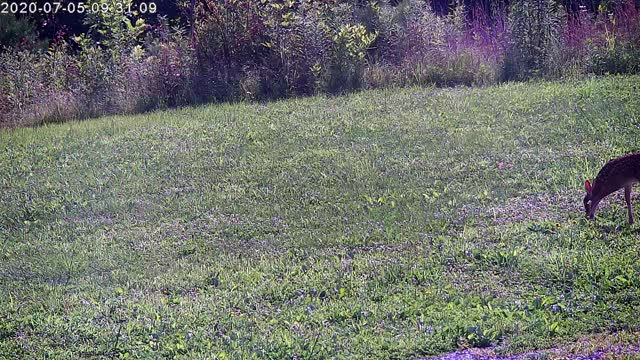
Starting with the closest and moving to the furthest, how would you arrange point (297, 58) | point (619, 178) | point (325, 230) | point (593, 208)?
point (619, 178), point (593, 208), point (325, 230), point (297, 58)

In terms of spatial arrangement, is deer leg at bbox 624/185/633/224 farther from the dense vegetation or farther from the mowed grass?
the dense vegetation

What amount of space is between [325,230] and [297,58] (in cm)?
633

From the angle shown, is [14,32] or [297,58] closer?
[297,58]

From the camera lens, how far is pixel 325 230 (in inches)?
305

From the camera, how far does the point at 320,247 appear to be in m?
7.38

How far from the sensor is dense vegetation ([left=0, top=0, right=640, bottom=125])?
13.2m

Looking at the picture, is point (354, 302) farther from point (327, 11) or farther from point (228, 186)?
point (327, 11)

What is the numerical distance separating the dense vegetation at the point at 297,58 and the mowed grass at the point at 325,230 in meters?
0.96

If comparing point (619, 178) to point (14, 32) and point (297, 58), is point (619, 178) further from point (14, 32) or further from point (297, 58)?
point (14, 32)

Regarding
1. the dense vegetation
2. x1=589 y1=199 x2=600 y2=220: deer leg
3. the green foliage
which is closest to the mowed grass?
x1=589 y1=199 x2=600 y2=220: deer leg

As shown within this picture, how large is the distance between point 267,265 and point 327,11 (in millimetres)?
7917

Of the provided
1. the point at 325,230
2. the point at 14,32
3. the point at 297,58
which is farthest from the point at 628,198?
the point at 14,32

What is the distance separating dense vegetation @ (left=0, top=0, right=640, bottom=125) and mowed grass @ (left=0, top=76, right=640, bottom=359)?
957 mm

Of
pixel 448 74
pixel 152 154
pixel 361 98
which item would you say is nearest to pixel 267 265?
pixel 152 154
